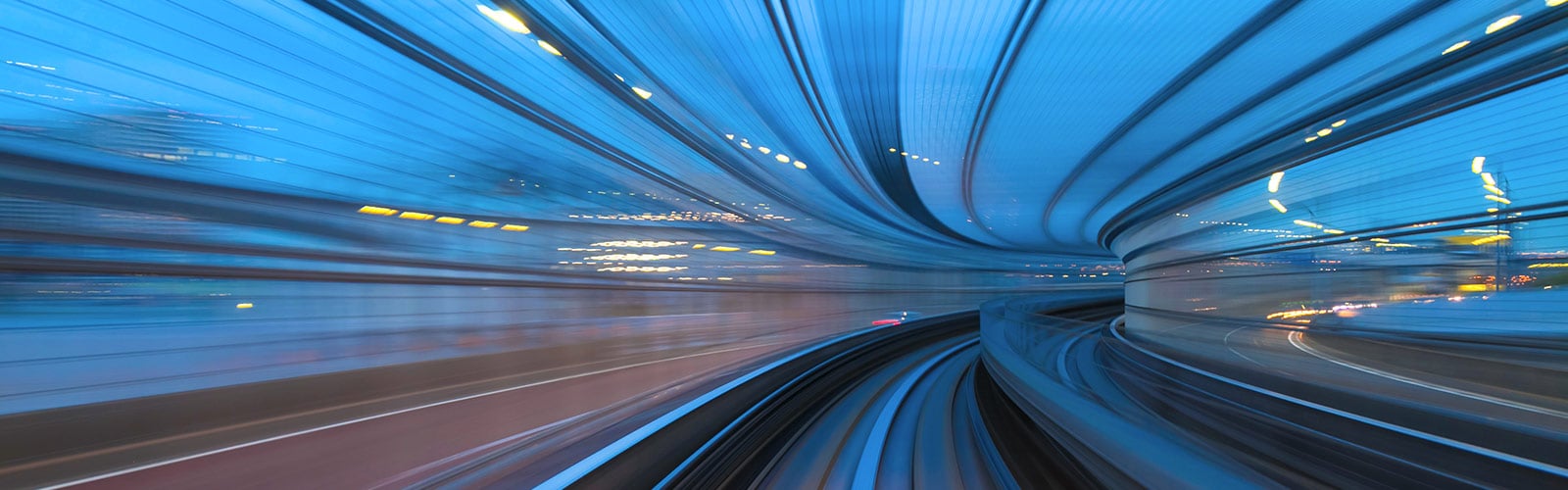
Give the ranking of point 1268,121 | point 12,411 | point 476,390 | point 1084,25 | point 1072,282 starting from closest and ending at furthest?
point 12,411
point 476,390
point 1084,25
point 1268,121
point 1072,282

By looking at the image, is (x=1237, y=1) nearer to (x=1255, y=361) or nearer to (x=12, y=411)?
(x=1255, y=361)

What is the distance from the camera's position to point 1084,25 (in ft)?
18.7

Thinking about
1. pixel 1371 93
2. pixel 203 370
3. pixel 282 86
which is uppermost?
pixel 1371 93

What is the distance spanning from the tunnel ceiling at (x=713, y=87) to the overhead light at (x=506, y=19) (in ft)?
0.09

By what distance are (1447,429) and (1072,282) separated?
44.3 meters

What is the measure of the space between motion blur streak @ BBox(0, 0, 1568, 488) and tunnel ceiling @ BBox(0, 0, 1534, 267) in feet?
0.08

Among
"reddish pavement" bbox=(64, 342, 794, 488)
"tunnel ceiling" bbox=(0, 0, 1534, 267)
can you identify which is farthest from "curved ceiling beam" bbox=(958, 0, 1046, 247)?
"reddish pavement" bbox=(64, 342, 794, 488)

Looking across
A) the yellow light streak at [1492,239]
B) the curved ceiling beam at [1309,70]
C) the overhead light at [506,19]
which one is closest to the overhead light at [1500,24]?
the curved ceiling beam at [1309,70]

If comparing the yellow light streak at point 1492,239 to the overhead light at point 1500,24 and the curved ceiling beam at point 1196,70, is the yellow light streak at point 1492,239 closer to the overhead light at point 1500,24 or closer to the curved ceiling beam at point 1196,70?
the overhead light at point 1500,24

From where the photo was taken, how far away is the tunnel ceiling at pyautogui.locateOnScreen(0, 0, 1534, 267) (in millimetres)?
2732

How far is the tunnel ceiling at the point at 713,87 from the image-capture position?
2732mm

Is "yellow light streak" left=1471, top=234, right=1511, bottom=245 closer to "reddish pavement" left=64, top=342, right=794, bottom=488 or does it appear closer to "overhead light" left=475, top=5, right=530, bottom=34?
"reddish pavement" left=64, top=342, right=794, bottom=488

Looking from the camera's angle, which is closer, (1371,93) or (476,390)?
(476,390)

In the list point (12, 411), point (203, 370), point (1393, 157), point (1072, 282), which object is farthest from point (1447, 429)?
point (1072, 282)
